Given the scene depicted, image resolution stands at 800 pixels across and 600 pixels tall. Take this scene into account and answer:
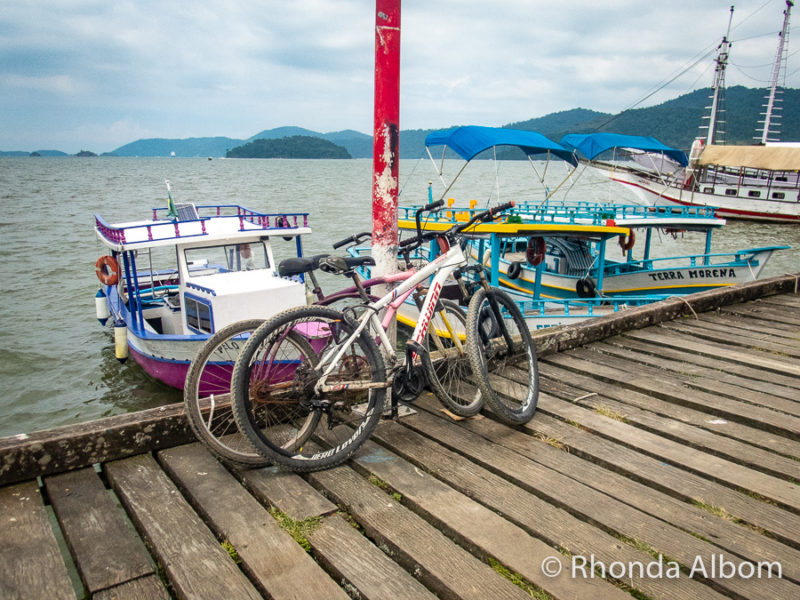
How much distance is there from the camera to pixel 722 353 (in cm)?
483

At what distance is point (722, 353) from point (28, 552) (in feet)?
16.2

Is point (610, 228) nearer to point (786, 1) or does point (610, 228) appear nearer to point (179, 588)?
point (179, 588)

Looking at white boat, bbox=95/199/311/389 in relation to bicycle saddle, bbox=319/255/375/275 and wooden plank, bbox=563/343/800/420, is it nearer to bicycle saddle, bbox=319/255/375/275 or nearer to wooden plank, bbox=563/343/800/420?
wooden plank, bbox=563/343/800/420

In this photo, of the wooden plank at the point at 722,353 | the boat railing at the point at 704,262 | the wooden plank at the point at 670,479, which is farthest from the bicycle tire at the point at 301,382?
the boat railing at the point at 704,262

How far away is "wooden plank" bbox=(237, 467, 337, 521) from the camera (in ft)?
8.45

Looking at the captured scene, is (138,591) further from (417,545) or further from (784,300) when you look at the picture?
(784,300)

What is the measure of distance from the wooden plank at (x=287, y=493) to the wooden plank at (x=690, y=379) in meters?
2.60

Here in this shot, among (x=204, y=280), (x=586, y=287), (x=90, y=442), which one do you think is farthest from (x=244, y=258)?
(x=586, y=287)

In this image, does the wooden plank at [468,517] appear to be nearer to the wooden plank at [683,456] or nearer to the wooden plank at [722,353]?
the wooden plank at [683,456]

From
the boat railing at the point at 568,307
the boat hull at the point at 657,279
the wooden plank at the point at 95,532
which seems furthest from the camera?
the boat hull at the point at 657,279

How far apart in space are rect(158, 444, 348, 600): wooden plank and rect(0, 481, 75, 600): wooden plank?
567 millimetres

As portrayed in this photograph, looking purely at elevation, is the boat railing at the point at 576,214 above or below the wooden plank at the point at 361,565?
above

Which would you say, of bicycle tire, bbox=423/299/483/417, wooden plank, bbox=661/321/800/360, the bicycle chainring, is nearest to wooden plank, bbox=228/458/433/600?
the bicycle chainring

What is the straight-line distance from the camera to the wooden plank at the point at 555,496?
2.26 metres
